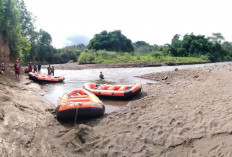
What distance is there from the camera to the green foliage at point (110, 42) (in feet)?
156

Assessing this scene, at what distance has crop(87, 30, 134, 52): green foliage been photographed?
47.6 meters

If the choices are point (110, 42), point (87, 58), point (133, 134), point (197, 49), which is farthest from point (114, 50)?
point (133, 134)

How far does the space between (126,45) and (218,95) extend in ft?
154

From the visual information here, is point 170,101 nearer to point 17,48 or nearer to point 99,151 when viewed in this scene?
point 99,151

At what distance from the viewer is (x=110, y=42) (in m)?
47.8

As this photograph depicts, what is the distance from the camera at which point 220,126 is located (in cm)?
363

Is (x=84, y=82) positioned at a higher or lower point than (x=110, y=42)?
lower

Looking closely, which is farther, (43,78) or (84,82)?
(84,82)

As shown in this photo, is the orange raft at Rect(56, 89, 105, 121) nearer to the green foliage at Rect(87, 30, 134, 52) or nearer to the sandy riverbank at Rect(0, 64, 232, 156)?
the sandy riverbank at Rect(0, 64, 232, 156)

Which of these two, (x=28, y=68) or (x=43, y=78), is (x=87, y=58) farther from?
(x=43, y=78)

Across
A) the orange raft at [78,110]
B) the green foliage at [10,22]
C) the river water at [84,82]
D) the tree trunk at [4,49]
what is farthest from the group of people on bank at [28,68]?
the orange raft at [78,110]

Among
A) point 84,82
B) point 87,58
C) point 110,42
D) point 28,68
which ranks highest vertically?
point 110,42

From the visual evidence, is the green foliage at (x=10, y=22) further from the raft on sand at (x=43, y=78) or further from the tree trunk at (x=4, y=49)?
the raft on sand at (x=43, y=78)

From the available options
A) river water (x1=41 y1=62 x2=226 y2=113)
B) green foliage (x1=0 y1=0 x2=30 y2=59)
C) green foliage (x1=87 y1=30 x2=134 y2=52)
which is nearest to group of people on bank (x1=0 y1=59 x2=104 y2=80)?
river water (x1=41 y1=62 x2=226 y2=113)
